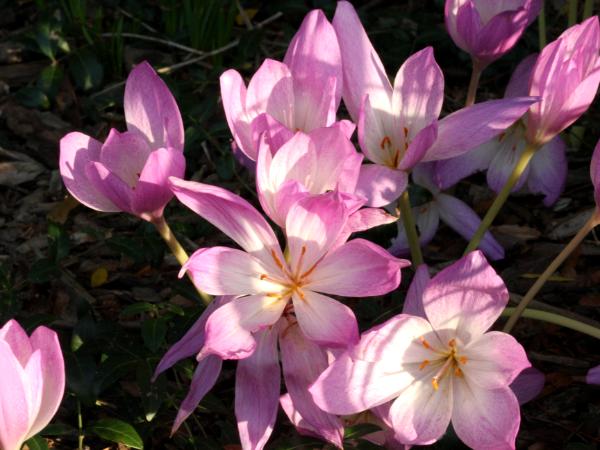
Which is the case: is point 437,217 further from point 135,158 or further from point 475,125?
point 135,158

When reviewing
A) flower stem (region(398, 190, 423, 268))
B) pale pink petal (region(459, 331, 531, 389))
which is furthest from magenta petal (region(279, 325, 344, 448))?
flower stem (region(398, 190, 423, 268))

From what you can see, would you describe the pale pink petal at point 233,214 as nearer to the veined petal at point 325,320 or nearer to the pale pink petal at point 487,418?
the veined petal at point 325,320

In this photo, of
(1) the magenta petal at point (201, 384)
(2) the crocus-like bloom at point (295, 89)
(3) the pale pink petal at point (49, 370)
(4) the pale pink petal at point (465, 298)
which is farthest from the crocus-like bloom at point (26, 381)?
(4) the pale pink petal at point (465, 298)

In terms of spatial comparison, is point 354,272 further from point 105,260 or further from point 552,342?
point 105,260

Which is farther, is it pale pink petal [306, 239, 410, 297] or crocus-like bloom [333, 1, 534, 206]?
crocus-like bloom [333, 1, 534, 206]

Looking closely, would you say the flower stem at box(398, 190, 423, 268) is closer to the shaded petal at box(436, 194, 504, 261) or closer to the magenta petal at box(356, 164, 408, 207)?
the magenta petal at box(356, 164, 408, 207)

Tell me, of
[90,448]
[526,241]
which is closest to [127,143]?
[90,448]
